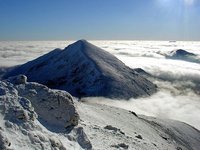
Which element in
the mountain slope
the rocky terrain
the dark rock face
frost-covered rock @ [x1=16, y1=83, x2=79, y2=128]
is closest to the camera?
the rocky terrain

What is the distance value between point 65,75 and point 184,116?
81.8 ft

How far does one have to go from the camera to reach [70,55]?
250 feet

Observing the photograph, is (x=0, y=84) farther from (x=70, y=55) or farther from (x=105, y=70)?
(x=70, y=55)

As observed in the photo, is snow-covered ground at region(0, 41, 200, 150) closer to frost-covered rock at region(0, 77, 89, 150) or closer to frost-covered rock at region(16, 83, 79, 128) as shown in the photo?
frost-covered rock at region(0, 77, 89, 150)

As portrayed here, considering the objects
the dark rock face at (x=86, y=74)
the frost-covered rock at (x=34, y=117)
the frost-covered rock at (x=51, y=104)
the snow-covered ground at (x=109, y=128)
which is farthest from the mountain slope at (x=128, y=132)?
the dark rock face at (x=86, y=74)

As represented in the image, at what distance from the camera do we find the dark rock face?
202 ft

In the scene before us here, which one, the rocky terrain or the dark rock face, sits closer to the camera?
the rocky terrain

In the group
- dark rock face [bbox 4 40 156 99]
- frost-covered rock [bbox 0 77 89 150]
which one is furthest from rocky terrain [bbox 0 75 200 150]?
Result: dark rock face [bbox 4 40 156 99]

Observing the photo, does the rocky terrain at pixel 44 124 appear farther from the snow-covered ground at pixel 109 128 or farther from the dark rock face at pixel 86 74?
the dark rock face at pixel 86 74

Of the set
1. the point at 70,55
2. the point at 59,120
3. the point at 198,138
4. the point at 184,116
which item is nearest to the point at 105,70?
the point at 70,55

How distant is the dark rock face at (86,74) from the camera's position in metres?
61.4

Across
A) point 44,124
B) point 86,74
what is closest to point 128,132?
point 44,124

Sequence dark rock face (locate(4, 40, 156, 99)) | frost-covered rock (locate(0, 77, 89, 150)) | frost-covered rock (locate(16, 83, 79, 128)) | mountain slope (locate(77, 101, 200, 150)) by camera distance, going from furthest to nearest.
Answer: dark rock face (locate(4, 40, 156, 99)), mountain slope (locate(77, 101, 200, 150)), frost-covered rock (locate(16, 83, 79, 128)), frost-covered rock (locate(0, 77, 89, 150))

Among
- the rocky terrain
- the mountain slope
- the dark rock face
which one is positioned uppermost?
the rocky terrain
